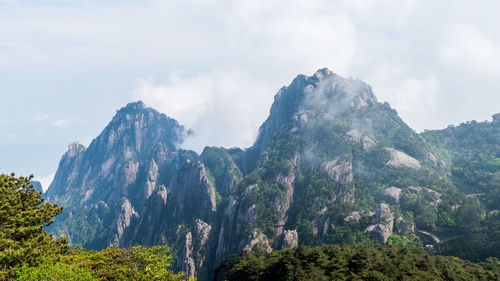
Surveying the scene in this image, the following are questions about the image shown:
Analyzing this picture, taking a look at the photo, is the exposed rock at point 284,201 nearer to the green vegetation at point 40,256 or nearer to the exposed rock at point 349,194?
the exposed rock at point 349,194

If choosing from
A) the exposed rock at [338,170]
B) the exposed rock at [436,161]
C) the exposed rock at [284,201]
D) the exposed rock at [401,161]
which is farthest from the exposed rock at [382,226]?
the exposed rock at [436,161]

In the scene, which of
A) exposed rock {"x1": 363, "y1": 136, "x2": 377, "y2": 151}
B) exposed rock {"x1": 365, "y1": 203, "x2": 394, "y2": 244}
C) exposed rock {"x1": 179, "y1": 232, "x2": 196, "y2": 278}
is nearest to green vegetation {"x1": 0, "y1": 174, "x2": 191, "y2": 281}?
exposed rock {"x1": 365, "y1": 203, "x2": 394, "y2": 244}

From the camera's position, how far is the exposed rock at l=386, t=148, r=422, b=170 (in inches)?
6629

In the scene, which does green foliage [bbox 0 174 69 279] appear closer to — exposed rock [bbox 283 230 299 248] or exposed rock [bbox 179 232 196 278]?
exposed rock [bbox 283 230 299 248]

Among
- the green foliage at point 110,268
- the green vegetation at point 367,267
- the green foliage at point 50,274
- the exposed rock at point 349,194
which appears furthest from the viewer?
the exposed rock at point 349,194

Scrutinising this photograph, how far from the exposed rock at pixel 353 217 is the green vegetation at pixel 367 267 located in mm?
56874

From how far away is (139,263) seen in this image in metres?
50.2

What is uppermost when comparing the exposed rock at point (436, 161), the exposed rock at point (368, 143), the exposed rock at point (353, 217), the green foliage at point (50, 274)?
the exposed rock at point (368, 143)

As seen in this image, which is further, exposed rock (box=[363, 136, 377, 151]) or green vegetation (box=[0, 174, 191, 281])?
exposed rock (box=[363, 136, 377, 151])

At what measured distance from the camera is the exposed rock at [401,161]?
552 feet

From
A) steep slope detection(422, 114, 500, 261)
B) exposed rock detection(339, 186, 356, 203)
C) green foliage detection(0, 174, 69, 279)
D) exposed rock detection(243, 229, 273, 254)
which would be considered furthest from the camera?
exposed rock detection(339, 186, 356, 203)

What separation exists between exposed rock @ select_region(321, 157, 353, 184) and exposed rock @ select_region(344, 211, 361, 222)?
96.3 feet

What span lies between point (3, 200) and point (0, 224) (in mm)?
3882

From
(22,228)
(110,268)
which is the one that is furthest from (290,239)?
(22,228)
